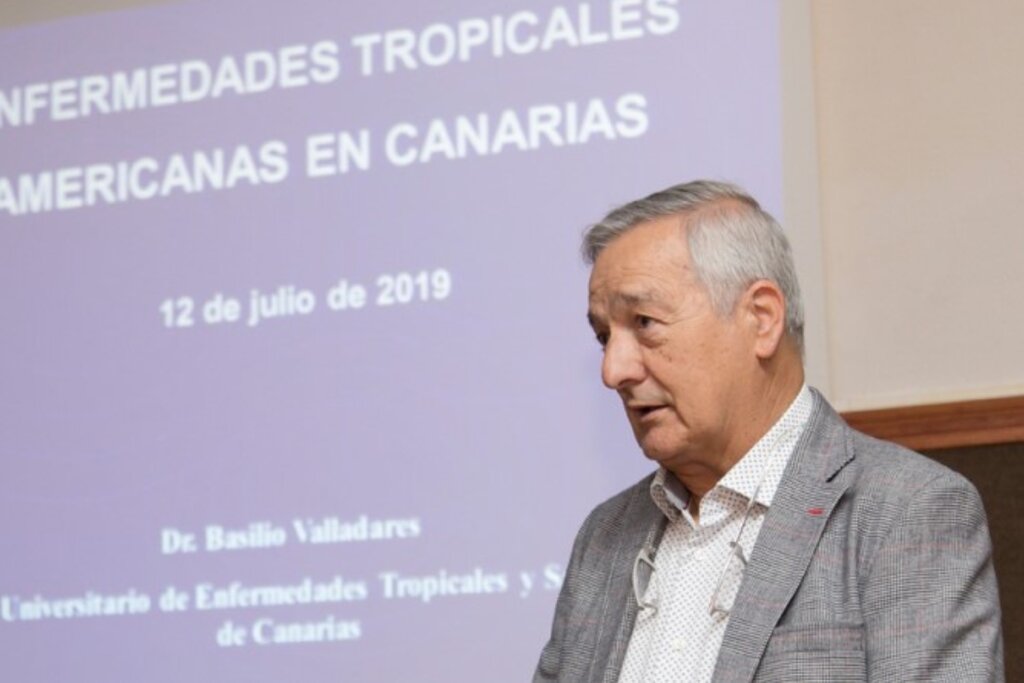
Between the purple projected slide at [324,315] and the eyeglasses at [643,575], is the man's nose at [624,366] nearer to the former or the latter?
the eyeglasses at [643,575]

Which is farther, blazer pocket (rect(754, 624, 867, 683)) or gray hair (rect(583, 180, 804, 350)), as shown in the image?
gray hair (rect(583, 180, 804, 350))

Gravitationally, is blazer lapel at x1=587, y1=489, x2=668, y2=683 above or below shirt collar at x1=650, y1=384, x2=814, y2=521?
below

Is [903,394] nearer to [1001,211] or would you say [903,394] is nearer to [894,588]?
[1001,211]

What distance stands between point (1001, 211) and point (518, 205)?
103cm

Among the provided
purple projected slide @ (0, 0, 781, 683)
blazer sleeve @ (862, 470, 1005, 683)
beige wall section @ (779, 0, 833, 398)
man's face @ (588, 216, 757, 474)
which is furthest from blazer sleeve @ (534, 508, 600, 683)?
beige wall section @ (779, 0, 833, 398)

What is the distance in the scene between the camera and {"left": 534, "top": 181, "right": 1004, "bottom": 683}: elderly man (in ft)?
6.57

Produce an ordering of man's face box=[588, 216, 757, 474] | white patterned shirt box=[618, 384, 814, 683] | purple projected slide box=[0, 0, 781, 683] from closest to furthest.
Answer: white patterned shirt box=[618, 384, 814, 683], man's face box=[588, 216, 757, 474], purple projected slide box=[0, 0, 781, 683]

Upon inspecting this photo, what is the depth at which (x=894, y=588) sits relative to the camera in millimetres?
2004

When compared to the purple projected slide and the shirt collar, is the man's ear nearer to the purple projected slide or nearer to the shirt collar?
the shirt collar

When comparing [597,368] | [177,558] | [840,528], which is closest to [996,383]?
[597,368]

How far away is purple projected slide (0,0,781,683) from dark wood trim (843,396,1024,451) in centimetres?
49

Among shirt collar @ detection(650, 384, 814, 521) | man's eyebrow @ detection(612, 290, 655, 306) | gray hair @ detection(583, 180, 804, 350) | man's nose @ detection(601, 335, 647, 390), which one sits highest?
gray hair @ detection(583, 180, 804, 350)

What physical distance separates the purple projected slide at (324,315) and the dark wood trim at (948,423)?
0.49m

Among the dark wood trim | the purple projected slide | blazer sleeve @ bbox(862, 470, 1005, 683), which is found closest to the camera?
blazer sleeve @ bbox(862, 470, 1005, 683)
